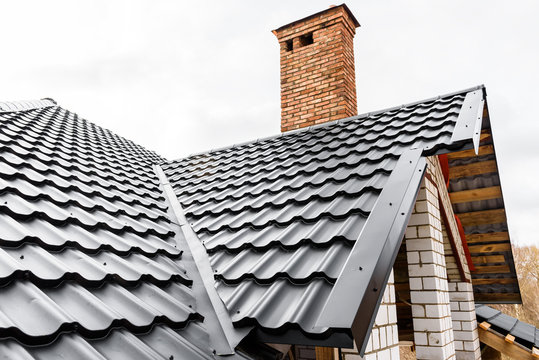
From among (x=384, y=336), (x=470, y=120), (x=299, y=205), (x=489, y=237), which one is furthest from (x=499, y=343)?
(x=299, y=205)

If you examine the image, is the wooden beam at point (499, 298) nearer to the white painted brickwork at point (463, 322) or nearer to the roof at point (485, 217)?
the roof at point (485, 217)

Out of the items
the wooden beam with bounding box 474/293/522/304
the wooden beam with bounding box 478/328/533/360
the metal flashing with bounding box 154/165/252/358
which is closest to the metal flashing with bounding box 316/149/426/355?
the metal flashing with bounding box 154/165/252/358

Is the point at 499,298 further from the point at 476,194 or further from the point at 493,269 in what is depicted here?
the point at 476,194

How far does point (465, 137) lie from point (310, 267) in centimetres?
180

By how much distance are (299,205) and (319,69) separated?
435 cm

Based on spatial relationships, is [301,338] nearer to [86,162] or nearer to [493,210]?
[86,162]

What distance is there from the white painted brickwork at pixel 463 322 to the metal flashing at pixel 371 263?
130 inches

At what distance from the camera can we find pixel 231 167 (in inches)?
197

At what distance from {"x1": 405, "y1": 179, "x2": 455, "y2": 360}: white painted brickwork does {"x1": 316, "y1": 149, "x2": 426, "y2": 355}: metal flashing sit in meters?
0.78

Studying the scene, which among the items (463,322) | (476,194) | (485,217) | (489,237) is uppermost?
(476,194)

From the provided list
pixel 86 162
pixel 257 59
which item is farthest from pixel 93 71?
pixel 86 162

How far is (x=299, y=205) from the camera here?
119 inches

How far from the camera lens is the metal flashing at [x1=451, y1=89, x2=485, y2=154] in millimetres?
3027

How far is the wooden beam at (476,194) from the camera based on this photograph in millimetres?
4992
